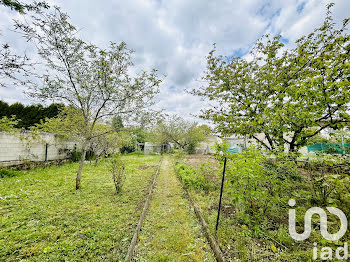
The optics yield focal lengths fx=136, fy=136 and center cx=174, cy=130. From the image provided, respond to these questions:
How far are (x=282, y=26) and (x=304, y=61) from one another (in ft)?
5.07

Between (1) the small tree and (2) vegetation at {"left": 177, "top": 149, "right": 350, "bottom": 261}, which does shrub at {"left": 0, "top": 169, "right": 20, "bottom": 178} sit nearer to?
(2) vegetation at {"left": 177, "top": 149, "right": 350, "bottom": 261}

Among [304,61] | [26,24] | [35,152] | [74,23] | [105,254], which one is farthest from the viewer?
[35,152]

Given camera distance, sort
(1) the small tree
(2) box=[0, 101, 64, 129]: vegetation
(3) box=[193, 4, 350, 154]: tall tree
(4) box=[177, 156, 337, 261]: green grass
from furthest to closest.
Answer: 1. (1) the small tree
2. (2) box=[0, 101, 64, 129]: vegetation
3. (3) box=[193, 4, 350, 154]: tall tree
4. (4) box=[177, 156, 337, 261]: green grass

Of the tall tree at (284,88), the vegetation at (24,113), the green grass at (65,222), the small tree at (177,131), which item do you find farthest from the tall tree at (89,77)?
the small tree at (177,131)

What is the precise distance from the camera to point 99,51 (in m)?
4.36

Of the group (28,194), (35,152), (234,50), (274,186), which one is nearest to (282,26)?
(234,50)

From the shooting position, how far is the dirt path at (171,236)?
2229 millimetres

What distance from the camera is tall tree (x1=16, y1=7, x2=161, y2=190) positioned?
4211 mm

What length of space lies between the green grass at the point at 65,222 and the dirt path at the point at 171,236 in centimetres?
34

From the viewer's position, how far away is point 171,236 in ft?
8.85

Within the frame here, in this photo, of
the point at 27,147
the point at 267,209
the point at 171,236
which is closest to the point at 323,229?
the point at 267,209

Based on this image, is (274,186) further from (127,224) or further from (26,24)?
(26,24)

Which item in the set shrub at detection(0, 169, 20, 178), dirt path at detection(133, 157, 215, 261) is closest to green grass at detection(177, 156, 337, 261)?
dirt path at detection(133, 157, 215, 261)

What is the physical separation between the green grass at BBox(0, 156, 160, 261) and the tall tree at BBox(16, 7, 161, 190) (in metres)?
1.22
